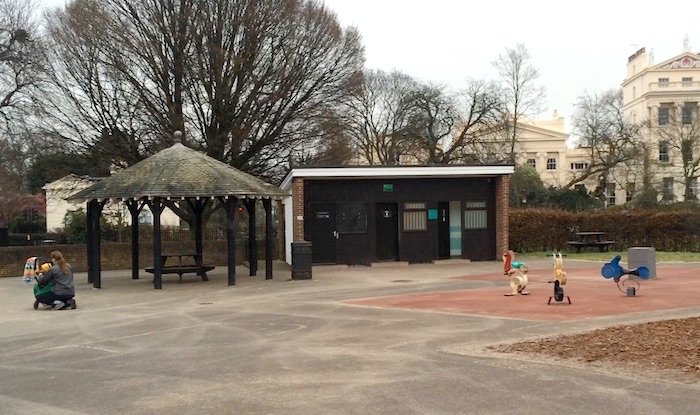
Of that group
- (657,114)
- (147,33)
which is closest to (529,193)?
(657,114)

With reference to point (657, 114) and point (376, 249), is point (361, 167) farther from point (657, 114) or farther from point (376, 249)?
point (657, 114)

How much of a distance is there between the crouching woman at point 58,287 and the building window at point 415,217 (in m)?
13.9

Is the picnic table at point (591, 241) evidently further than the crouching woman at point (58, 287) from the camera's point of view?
Yes

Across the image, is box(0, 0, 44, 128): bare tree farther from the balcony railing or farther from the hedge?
the balcony railing

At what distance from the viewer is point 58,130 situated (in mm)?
31156

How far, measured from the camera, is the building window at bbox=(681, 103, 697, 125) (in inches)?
2061

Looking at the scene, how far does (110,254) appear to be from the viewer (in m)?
29.8

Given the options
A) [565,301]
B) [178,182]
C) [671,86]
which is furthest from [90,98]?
[671,86]

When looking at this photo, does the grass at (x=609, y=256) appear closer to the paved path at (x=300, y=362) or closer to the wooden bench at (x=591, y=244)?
the wooden bench at (x=591, y=244)

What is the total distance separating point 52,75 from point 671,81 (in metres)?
65.6

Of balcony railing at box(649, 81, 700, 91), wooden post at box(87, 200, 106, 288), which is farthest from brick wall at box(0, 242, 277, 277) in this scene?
balcony railing at box(649, 81, 700, 91)

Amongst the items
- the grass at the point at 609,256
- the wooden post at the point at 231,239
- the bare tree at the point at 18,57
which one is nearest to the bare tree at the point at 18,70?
the bare tree at the point at 18,57

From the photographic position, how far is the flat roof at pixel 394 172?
25.8 m

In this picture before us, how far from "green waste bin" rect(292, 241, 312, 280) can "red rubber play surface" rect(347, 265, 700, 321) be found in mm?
5664
